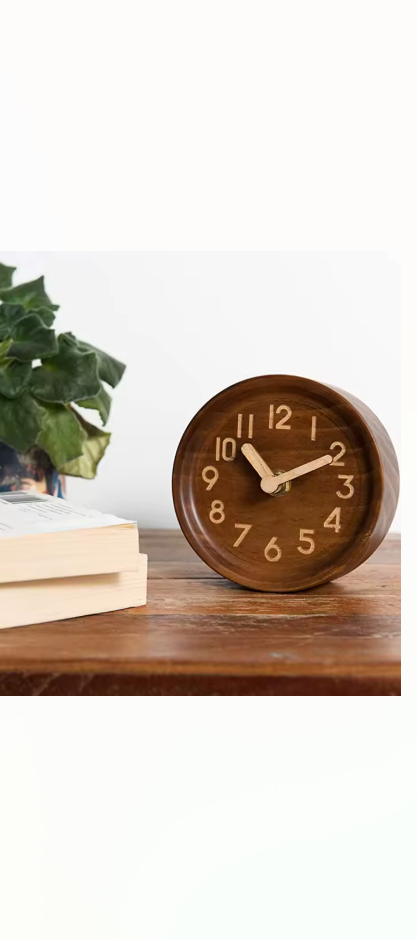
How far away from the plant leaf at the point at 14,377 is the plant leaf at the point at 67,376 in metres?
0.02

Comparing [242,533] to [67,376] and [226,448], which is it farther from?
[67,376]

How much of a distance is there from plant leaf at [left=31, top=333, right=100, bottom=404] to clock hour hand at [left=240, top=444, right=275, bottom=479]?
258 millimetres

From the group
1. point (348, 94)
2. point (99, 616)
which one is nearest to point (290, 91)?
point (348, 94)

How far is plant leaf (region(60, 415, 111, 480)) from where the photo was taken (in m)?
1.08

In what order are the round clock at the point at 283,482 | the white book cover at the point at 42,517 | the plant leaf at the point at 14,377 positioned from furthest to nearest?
the plant leaf at the point at 14,377
the round clock at the point at 283,482
the white book cover at the point at 42,517

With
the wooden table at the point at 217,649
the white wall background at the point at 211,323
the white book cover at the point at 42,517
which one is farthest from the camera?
the white wall background at the point at 211,323

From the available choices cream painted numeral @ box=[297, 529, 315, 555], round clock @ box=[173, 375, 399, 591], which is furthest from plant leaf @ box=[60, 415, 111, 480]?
cream painted numeral @ box=[297, 529, 315, 555]

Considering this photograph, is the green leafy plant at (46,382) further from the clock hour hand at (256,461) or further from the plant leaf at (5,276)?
the clock hour hand at (256,461)

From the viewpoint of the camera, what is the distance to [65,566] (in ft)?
2.38

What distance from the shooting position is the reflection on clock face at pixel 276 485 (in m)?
0.84

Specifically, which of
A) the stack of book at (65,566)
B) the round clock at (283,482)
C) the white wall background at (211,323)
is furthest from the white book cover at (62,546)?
the white wall background at (211,323)

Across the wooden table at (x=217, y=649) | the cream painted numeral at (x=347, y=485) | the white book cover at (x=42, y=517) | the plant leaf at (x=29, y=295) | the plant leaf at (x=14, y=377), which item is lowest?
the wooden table at (x=217, y=649)

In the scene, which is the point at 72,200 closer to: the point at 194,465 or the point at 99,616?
the point at 194,465

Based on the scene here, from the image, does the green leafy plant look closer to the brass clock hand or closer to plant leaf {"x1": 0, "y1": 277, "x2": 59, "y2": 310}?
plant leaf {"x1": 0, "y1": 277, "x2": 59, "y2": 310}
